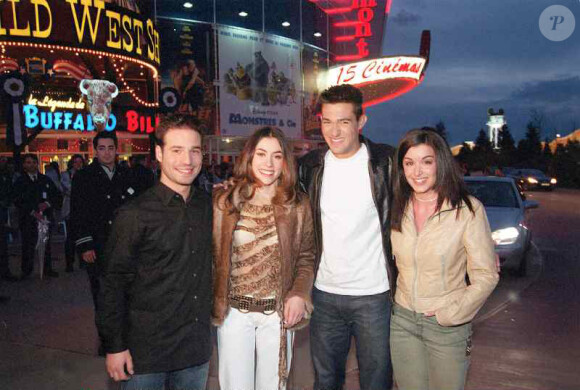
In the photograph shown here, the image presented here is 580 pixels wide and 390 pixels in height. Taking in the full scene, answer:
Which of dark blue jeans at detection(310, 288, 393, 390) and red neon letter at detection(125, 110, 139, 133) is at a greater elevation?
red neon letter at detection(125, 110, 139, 133)

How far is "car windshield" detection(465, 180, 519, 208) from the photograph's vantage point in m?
9.30

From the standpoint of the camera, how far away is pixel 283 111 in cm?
2809

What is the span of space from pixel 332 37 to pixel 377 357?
29.4 metres

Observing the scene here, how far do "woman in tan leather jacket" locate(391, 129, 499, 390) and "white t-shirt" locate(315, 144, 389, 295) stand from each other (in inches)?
10.7

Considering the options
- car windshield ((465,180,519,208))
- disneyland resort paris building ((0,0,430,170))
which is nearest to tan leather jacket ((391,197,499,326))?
car windshield ((465,180,519,208))

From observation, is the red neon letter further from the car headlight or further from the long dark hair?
the long dark hair

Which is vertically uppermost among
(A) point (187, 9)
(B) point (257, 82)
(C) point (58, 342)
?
(A) point (187, 9)

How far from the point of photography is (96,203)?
4984mm

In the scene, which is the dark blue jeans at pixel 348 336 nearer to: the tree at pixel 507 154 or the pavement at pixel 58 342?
the pavement at pixel 58 342

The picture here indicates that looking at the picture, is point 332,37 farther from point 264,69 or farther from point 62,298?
point 62,298

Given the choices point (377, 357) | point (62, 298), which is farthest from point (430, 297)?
point (62, 298)

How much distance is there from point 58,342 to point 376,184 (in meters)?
4.05

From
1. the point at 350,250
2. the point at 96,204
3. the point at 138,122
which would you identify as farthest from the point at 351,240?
the point at 138,122

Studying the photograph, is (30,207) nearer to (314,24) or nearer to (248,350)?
(248,350)
